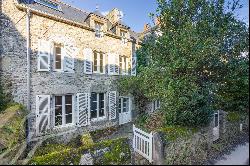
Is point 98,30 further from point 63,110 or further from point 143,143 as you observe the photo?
point 143,143

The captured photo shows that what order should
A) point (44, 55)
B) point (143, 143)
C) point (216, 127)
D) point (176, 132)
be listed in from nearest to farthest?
point (176, 132), point (143, 143), point (216, 127), point (44, 55)

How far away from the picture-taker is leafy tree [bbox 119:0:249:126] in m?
8.88

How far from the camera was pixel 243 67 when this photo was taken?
8461 millimetres

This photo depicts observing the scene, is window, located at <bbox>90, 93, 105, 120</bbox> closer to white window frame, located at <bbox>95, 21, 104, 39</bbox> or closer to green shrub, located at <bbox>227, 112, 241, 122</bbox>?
white window frame, located at <bbox>95, 21, 104, 39</bbox>

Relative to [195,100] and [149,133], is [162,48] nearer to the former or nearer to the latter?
[195,100]

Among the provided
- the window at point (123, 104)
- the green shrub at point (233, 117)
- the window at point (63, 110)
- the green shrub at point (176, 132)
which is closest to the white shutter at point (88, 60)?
the window at point (63, 110)

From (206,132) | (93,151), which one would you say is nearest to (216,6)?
(206,132)

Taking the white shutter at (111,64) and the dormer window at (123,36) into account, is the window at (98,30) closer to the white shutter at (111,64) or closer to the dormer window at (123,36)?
the white shutter at (111,64)

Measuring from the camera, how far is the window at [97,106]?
1399 cm

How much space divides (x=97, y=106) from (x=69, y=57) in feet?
12.0

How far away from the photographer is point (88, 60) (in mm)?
13539

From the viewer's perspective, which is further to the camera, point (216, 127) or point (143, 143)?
point (216, 127)

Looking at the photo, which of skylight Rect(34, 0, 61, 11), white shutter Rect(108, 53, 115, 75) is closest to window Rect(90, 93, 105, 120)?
white shutter Rect(108, 53, 115, 75)

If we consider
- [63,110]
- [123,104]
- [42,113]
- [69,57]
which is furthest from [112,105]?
[42,113]
